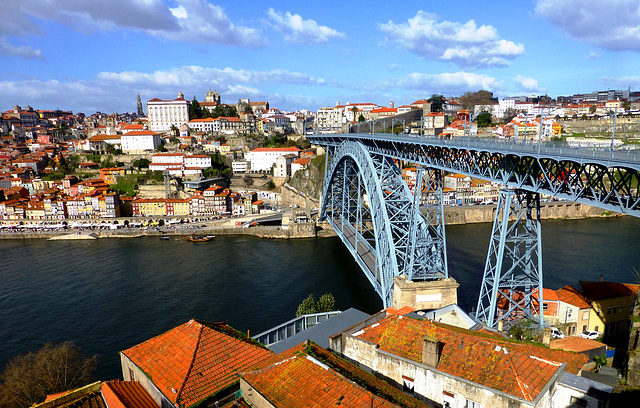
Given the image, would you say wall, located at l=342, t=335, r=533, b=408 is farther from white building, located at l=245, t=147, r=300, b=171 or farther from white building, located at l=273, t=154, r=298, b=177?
white building, located at l=245, t=147, r=300, b=171

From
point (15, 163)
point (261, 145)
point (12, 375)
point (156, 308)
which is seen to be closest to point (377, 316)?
point (12, 375)

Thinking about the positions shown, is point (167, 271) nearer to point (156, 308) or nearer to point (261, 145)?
point (156, 308)

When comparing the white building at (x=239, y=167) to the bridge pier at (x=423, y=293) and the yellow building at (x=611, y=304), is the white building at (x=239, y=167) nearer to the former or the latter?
the bridge pier at (x=423, y=293)

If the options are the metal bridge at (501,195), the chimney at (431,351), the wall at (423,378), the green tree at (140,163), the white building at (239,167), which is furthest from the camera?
the white building at (239,167)

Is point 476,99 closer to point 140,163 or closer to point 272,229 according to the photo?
Answer: point 272,229

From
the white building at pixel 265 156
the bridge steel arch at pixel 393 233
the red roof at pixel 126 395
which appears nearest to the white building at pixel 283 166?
the white building at pixel 265 156

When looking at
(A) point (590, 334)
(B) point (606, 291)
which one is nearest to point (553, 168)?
(B) point (606, 291)
